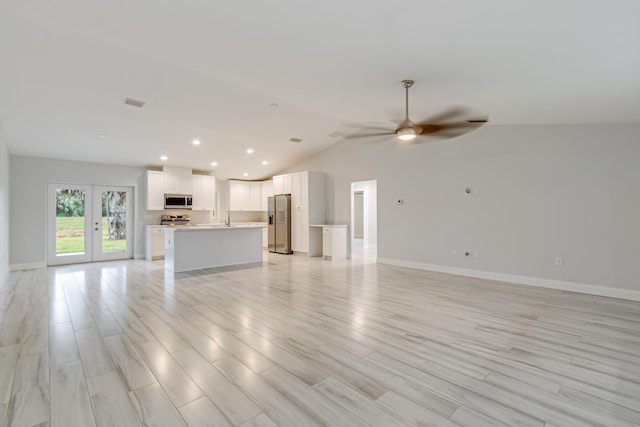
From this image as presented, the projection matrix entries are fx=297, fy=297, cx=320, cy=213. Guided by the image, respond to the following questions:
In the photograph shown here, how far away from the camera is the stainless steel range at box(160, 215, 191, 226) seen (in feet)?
27.6

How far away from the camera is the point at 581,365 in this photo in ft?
7.84

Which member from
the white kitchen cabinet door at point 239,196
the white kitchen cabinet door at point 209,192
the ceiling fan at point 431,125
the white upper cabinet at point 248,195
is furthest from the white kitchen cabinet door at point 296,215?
the ceiling fan at point 431,125

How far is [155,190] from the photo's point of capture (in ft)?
26.4

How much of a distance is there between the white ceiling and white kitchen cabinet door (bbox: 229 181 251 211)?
4.32 m

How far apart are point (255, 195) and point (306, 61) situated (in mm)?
7776

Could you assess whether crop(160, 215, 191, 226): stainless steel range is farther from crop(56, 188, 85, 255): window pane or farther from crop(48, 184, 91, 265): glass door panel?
crop(56, 188, 85, 255): window pane

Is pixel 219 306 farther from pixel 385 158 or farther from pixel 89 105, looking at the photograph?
pixel 385 158

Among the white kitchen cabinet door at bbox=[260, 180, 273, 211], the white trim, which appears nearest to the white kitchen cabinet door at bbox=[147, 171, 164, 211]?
the white trim

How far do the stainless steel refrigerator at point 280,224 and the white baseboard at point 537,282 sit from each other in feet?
12.0

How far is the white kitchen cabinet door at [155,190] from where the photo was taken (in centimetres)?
796

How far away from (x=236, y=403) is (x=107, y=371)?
3.82 feet

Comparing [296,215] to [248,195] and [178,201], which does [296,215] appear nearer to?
[248,195]

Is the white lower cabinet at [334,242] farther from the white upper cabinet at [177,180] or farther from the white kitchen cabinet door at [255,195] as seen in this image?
the white upper cabinet at [177,180]

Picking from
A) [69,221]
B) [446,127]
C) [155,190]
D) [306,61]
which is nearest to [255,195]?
[155,190]
